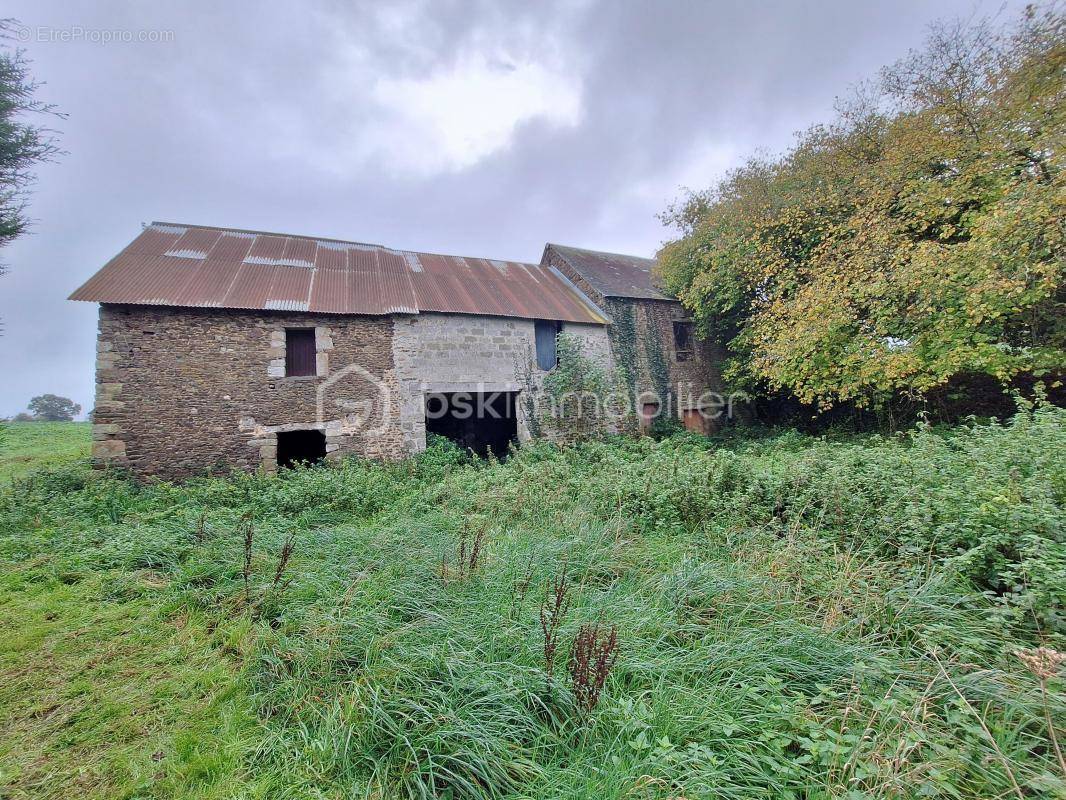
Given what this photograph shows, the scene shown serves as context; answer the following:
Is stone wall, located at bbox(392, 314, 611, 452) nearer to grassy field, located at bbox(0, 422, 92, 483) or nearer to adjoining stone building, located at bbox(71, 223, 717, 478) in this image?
adjoining stone building, located at bbox(71, 223, 717, 478)

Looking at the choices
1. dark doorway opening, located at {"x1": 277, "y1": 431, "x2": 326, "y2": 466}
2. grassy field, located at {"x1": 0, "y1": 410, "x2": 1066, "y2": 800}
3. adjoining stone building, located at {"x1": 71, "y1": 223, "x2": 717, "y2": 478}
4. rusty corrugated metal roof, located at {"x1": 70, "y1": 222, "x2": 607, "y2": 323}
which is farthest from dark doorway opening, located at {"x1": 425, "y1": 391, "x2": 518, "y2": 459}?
grassy field, located at {"x1": 0, "y1": 410, "x2": 1066, "y2": 800}

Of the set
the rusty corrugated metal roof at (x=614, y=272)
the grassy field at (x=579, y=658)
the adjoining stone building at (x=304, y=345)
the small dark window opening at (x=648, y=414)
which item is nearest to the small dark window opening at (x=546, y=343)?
the adjoining stone building at (x=304, y=345)

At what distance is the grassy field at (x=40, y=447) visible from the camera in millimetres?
10008

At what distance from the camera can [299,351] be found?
884 cm

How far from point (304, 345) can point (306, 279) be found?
5.97 feet

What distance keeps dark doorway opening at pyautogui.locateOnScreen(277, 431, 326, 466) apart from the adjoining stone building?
0.15 ft

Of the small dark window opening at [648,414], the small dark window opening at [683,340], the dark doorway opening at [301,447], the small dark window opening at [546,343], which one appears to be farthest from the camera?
the small dark window opening at [683,340]

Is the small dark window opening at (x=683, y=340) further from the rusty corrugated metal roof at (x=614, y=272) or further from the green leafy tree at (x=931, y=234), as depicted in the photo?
the green leafy tree at (x=931, y=234)

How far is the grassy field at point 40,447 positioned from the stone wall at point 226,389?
162 inches

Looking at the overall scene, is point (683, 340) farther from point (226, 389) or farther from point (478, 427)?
point (226, 389)

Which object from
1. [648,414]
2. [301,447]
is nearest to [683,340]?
[648,414]

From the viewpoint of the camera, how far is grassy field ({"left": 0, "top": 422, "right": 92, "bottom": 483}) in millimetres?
10008

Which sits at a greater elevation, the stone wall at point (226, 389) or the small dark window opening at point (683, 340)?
the small dark window opening at point (683, 340)

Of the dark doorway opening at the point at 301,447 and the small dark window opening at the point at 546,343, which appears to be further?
the small dark window opening at the point at 546,343
